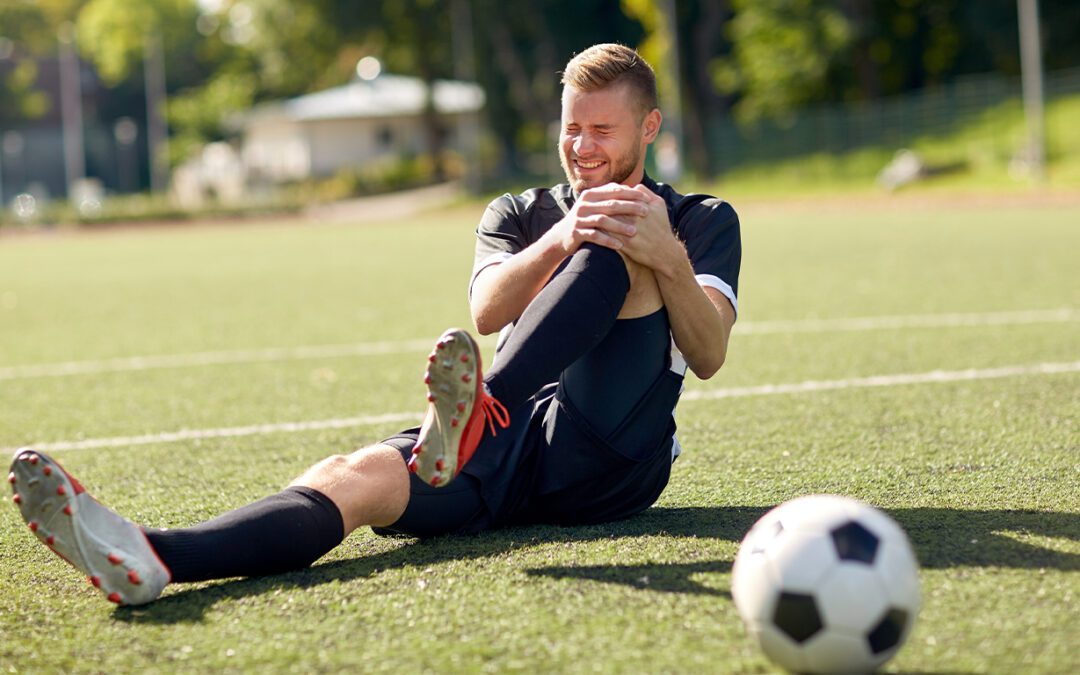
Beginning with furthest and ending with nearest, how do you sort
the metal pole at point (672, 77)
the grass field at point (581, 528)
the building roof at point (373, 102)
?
the building roof at point (373, 102)
the metal pole at point (672, 77)
the grass field at point (581, 528)

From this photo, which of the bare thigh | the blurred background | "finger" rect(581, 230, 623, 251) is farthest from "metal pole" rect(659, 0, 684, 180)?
"finger" rect(581, 230, 623, 251)

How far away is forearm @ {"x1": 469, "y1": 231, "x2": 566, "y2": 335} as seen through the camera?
11.4 ft

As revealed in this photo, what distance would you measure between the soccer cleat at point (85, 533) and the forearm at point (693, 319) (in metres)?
1.45

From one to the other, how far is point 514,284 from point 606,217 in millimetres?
380

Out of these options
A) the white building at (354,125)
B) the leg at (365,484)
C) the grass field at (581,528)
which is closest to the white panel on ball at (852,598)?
the grass field at (581,528)

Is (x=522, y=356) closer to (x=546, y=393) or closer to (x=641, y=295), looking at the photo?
(x=641, y=295)

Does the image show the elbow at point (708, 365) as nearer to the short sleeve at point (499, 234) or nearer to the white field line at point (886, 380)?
the short sleeve at point (499, 234)

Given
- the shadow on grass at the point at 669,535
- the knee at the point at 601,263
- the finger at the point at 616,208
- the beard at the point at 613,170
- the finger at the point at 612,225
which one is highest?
the beard at the point at 613,170

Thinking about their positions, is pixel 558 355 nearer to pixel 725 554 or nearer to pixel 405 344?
pixel 725 554

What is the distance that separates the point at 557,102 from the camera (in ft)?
160

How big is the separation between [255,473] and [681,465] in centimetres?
160

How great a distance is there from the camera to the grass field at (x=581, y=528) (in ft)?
9.21

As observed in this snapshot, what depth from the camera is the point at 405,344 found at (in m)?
8.67

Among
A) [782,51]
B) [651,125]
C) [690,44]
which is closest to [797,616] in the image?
[651,125]
